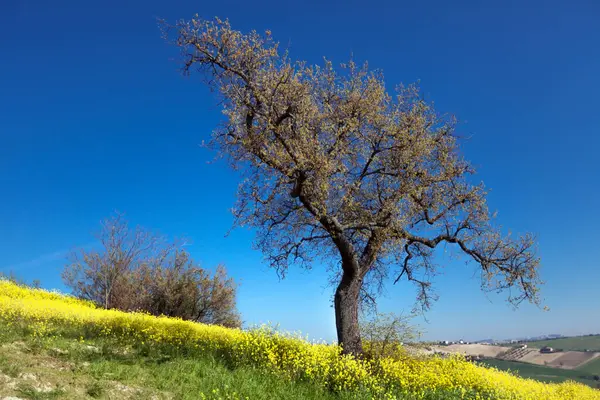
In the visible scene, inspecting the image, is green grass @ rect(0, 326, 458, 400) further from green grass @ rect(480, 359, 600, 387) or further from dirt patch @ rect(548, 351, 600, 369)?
dirt patch @ rect(548, 351, 600, 369)

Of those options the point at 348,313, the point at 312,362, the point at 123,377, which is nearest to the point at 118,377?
the point at 123,377

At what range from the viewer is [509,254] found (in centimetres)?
1711

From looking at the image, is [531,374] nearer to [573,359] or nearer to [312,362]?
[312,362]

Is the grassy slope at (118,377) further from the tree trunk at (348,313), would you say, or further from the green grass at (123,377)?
the tree trunk at (348,313)

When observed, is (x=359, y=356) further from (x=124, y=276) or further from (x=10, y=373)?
(x=124, y=276)

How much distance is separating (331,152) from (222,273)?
20.4 meters

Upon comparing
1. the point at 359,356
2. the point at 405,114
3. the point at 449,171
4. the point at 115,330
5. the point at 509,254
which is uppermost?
the point at 405,114

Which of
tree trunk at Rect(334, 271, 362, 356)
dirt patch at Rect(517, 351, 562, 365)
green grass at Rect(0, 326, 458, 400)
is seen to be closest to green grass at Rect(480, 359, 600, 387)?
tree trunk at Rect(334, 271, 362, 356)

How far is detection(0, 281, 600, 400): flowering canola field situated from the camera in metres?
11.5

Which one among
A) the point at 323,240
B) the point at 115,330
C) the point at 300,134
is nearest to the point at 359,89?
the point at 300,134

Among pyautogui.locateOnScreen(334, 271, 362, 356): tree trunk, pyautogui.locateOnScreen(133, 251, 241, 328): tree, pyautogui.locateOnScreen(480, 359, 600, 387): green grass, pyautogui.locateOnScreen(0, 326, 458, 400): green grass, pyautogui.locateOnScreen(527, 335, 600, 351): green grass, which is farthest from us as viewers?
pyautogui.locateOnScreen(527, 335, 600, 351): green grass

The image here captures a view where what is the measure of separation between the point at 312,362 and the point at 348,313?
3.25 m

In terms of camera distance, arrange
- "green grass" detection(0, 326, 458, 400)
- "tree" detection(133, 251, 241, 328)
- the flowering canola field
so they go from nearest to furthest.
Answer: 1. "green grass" detection(0, 326, 458, 400)
2. the flowering canola field
3. "tree" detection(133, 251, 241, 328)

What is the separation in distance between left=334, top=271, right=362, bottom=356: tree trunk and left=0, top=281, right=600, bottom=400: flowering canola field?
54cm
